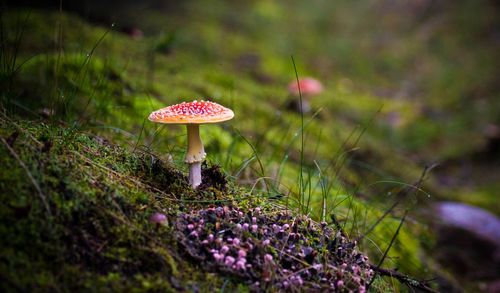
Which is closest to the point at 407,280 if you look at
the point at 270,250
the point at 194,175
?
the point at 270,250

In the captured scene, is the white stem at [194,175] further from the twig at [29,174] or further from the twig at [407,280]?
the twig at [407,280]

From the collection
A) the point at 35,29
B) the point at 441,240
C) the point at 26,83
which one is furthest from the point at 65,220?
the point at 441,240

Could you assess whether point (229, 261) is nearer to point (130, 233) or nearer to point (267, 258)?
point (267, 258)

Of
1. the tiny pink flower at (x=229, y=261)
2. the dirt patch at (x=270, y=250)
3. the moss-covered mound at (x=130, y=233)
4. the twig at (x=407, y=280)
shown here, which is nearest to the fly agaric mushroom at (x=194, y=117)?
the moss-covered mound at (x=130, y=233)

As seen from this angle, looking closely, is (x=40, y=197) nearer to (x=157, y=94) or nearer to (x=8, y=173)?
(x=8, y=173)

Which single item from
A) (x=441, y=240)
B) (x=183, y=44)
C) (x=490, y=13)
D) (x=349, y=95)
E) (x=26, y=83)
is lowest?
(x=441, y=240)

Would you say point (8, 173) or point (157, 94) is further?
point (157, 94)
